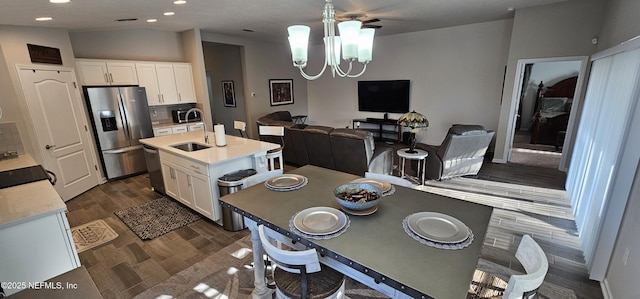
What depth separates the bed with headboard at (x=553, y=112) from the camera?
6.14 m

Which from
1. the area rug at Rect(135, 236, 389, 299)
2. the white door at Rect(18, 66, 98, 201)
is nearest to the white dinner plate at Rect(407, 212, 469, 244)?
the area rug at Rect(135, 236, 389, 299)

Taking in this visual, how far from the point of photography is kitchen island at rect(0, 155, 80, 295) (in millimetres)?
1598

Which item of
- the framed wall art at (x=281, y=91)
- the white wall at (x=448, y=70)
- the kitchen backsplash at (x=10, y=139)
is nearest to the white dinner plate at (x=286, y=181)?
the kitchen backsplash at (x=10, y=139)

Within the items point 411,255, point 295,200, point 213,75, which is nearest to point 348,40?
point 295,200

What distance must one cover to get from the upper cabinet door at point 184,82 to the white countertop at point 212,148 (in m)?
1.82

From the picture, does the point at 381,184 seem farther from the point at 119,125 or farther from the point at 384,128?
the point at 384,128

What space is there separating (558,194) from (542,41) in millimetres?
2641

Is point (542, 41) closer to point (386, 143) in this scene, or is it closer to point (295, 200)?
point (386, 143)

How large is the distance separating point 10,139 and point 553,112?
1007 centimetres

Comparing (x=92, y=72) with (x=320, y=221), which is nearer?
(x=320, y=221)

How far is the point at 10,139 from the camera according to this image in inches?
124

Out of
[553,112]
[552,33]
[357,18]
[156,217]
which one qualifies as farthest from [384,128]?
[156,217]

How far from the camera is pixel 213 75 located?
7992mm

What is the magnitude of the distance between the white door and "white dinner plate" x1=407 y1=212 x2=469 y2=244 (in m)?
4.78
